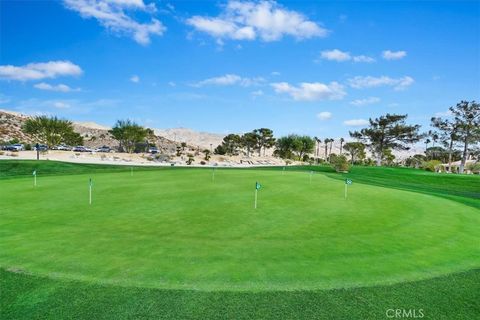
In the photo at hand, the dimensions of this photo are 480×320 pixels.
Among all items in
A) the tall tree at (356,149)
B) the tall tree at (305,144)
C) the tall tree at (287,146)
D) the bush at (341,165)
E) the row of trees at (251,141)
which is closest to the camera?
the bush at (341,165)

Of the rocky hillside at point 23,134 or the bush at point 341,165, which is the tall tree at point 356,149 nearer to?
the bush at point 341,165

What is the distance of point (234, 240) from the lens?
8711 mm

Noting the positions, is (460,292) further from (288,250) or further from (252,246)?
(252,246)

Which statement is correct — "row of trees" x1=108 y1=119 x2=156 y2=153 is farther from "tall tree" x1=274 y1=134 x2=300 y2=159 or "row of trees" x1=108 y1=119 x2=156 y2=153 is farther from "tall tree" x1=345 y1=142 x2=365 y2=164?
"tall tree" x1=345 y1=142 x2=365 y2=164

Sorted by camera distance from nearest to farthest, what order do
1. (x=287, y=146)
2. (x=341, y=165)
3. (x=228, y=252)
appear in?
(x=228, y=252), (x=341, y=165), (x=287, y=146)

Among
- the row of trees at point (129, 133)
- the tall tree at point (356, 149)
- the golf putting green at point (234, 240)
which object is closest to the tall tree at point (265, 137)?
the tall tree at point (356, 149)

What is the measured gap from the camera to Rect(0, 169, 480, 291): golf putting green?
661cm

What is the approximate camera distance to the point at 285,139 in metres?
101

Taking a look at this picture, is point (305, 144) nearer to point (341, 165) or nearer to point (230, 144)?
point (230, 144)

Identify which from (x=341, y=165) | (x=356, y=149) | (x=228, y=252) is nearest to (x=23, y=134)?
(x=356, y=149)

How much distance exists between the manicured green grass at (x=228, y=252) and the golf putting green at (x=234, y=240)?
36 millimetres

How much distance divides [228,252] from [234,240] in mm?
906

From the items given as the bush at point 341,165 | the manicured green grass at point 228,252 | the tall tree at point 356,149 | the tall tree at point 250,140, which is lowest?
the manicured green grass at point 228,252

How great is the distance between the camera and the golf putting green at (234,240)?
6605 millimetres
